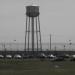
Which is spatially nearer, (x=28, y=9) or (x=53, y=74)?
(x=53, y=74)

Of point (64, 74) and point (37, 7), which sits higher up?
point (37, 7)

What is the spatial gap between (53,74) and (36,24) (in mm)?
76805

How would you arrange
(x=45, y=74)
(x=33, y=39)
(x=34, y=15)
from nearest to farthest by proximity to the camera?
(x=45, y=74) → (x=34, y=15) → (x=33, y=39)

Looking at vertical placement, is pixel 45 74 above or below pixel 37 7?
below

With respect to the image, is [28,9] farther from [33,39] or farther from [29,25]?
[33,39]

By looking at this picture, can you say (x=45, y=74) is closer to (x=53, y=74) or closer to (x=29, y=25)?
(x=53, y=74)

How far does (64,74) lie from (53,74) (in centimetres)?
134

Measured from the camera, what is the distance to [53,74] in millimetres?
33719

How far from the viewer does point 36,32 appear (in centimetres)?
11050

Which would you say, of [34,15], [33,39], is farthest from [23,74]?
[33,39]

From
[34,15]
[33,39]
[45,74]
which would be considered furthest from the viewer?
[33,39]

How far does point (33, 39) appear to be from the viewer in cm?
12069

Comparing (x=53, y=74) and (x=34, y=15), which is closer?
(x=53, y=74)

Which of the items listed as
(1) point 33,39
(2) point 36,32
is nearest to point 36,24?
(2) point 36,32
